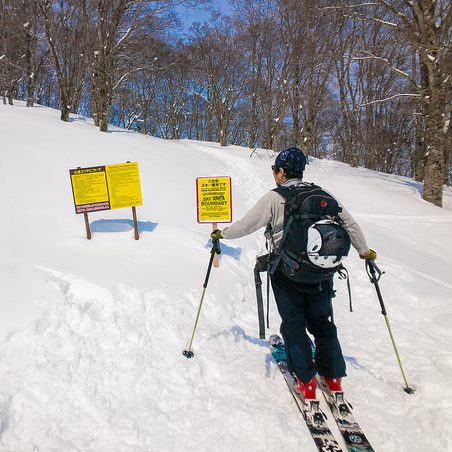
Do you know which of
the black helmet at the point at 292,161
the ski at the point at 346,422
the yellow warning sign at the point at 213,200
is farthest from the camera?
the yellow warning sign at the point at 213,200

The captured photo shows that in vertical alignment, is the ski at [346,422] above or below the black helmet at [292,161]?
below

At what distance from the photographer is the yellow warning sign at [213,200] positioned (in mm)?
5918

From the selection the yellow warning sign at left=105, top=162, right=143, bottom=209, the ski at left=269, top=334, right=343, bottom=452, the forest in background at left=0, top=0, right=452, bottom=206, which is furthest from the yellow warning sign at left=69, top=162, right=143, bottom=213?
the forest in background at left=0, top=0, right=452, bottom=206

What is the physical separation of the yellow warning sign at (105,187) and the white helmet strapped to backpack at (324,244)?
371cm

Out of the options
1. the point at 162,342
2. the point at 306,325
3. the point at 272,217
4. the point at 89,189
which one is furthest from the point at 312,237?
the point at 89,189

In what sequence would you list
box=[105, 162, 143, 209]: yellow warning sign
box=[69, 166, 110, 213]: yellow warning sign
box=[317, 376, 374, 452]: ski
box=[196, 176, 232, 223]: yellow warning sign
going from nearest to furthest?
box=[317, 376, 374, 452]: ski, box=[69, 166, 110, 213]: yellow warning sign, box=[105, 162, 143, 209]: yellow warning sign, box=[196, 176, 232, 223]: yellow warning sign

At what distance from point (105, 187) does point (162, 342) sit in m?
2.95

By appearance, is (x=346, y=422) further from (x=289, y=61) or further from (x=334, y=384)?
(x=289, y=61)

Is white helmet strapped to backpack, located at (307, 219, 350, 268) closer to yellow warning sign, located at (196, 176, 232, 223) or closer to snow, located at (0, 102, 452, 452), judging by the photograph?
snow, located at (0, 102, 452, 452)

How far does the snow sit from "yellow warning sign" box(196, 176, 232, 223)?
0.63 meters

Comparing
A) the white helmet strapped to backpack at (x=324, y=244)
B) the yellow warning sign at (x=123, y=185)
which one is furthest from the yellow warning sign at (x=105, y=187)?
the white helmet strapped to backpack at (x=324, y=244)

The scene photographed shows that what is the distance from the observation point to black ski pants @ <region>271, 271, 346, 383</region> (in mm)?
2865

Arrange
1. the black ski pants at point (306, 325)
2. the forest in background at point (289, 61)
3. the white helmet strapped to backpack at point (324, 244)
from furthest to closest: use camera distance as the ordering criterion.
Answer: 1. the forest in background at point (289, 61)
2. the black ski pants at point (306, 325)
3. the white helmet strapped to backpack at point (324, 244)

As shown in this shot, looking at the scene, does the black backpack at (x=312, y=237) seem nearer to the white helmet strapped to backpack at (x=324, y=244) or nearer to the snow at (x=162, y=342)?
the white helmet strapped to backpack at (x=324, y=244)
